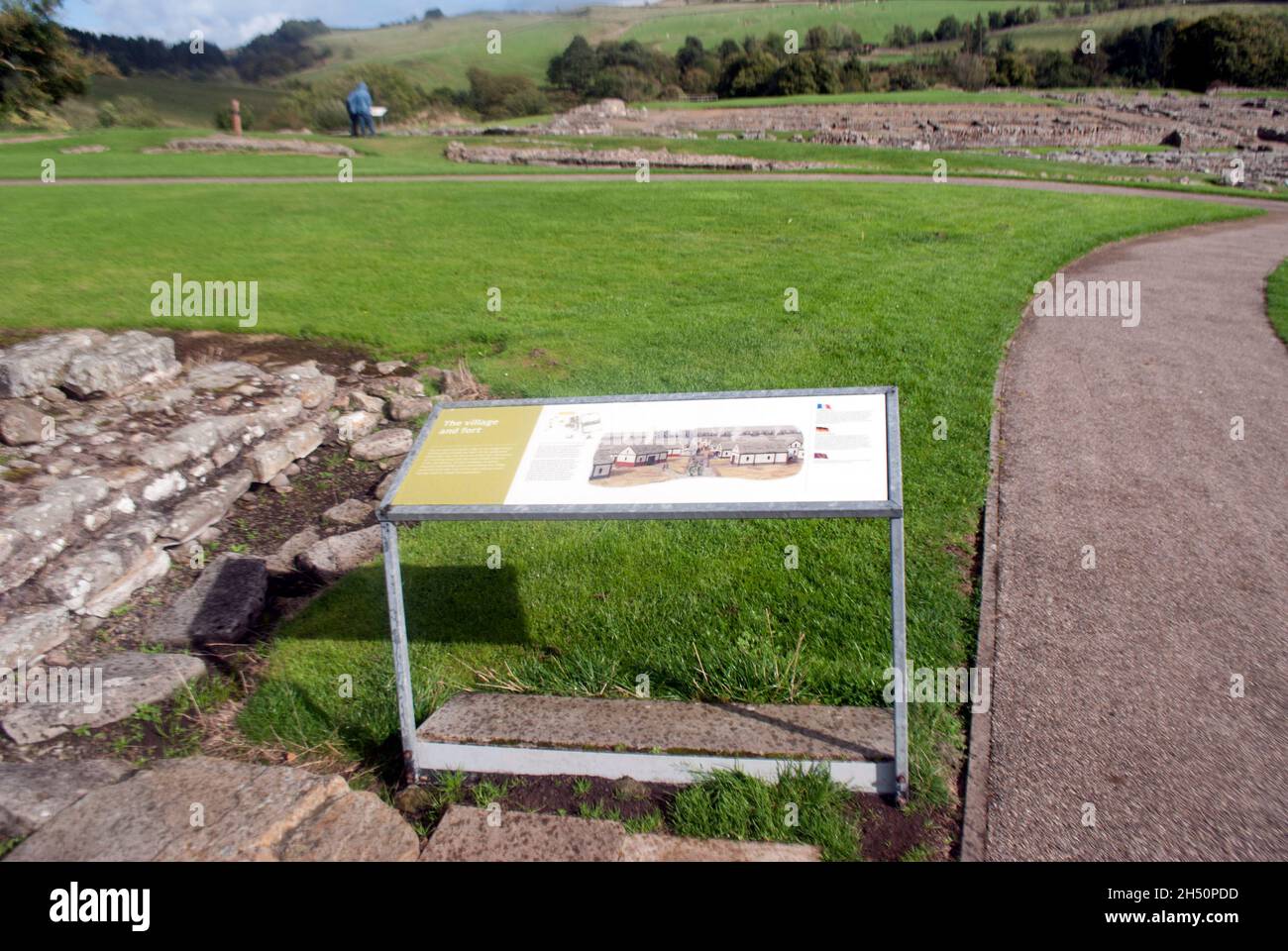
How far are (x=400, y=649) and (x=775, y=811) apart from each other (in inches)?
73.1

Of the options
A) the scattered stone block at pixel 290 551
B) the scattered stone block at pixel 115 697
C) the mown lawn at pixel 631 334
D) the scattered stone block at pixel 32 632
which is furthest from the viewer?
the scattered stone block at pixel 290 551

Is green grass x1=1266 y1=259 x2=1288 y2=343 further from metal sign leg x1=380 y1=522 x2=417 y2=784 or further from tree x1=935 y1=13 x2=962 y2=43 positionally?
tree x1=935 y1=13 x2=962 y2=43

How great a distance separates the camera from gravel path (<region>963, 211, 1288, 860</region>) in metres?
3.83

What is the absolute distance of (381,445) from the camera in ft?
27.1

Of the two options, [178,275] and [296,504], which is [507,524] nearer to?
[296,504]

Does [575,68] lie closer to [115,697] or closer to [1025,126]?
[1025,126]

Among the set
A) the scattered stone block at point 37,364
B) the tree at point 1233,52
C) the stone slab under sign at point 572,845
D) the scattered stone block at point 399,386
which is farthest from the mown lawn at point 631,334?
the tree at point 1233,52

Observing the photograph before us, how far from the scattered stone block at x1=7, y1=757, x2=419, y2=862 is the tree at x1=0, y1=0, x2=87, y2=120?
62.3ft

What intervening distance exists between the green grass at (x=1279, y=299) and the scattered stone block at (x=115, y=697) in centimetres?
1084

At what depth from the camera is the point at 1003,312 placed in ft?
34.7

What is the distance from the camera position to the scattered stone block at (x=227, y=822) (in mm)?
3613

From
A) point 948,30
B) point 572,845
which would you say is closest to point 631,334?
A: point 572,845

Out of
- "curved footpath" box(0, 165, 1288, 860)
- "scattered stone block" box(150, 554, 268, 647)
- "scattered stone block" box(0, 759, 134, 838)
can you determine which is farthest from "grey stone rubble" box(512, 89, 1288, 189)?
"scattered stone block" box(0, 759, 134, 838)

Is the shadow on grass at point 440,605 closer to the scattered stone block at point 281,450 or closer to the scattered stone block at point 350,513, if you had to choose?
the scattered stone block at point 350,513
